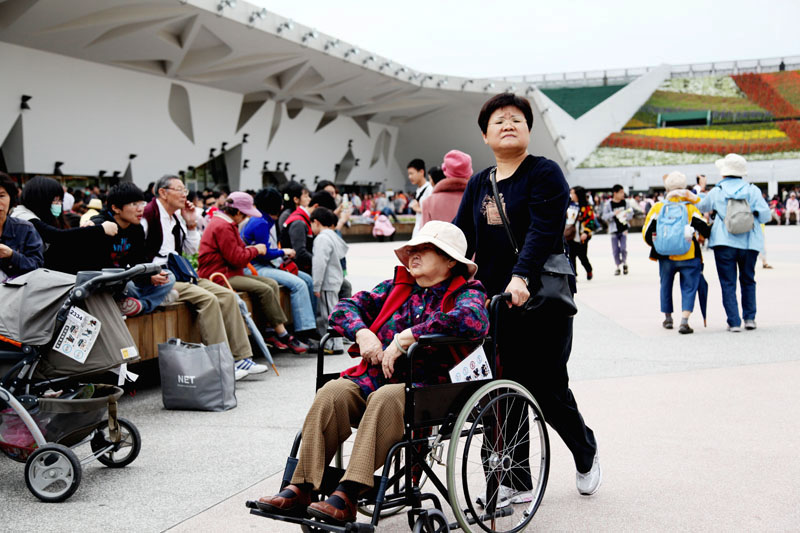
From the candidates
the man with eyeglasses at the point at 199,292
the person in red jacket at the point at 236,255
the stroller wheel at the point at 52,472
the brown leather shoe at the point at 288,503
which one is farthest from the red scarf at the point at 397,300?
the person in red jacket at the point at 236,255

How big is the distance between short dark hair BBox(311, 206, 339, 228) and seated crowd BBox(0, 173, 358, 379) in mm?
10

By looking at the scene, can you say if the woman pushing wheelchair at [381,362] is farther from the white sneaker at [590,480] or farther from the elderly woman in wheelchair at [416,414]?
the white sneaker at [590,480]

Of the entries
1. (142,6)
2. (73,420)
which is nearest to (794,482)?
(73,420)

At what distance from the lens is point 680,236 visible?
8312 mm

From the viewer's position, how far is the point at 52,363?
4102mm

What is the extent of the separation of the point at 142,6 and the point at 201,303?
19.9m

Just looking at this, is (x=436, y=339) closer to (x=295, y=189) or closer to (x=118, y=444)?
(x=118, y=444)

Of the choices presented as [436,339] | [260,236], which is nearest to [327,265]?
[260,236]

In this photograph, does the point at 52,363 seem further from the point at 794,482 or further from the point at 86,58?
the point at 86,58

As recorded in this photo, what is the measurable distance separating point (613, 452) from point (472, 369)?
1706 millimetres

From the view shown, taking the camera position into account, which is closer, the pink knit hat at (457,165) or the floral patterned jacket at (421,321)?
the floral patterned jacket at (421,321)

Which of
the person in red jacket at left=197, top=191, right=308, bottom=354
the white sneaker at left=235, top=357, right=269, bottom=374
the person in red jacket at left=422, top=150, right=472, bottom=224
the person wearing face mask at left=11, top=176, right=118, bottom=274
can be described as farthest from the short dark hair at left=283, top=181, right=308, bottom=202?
the person wearing face mask at left=11, top=176, right=118, bottom=274

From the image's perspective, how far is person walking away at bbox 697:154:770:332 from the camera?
26.7ft

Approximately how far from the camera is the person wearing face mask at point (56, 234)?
5.41 meters
